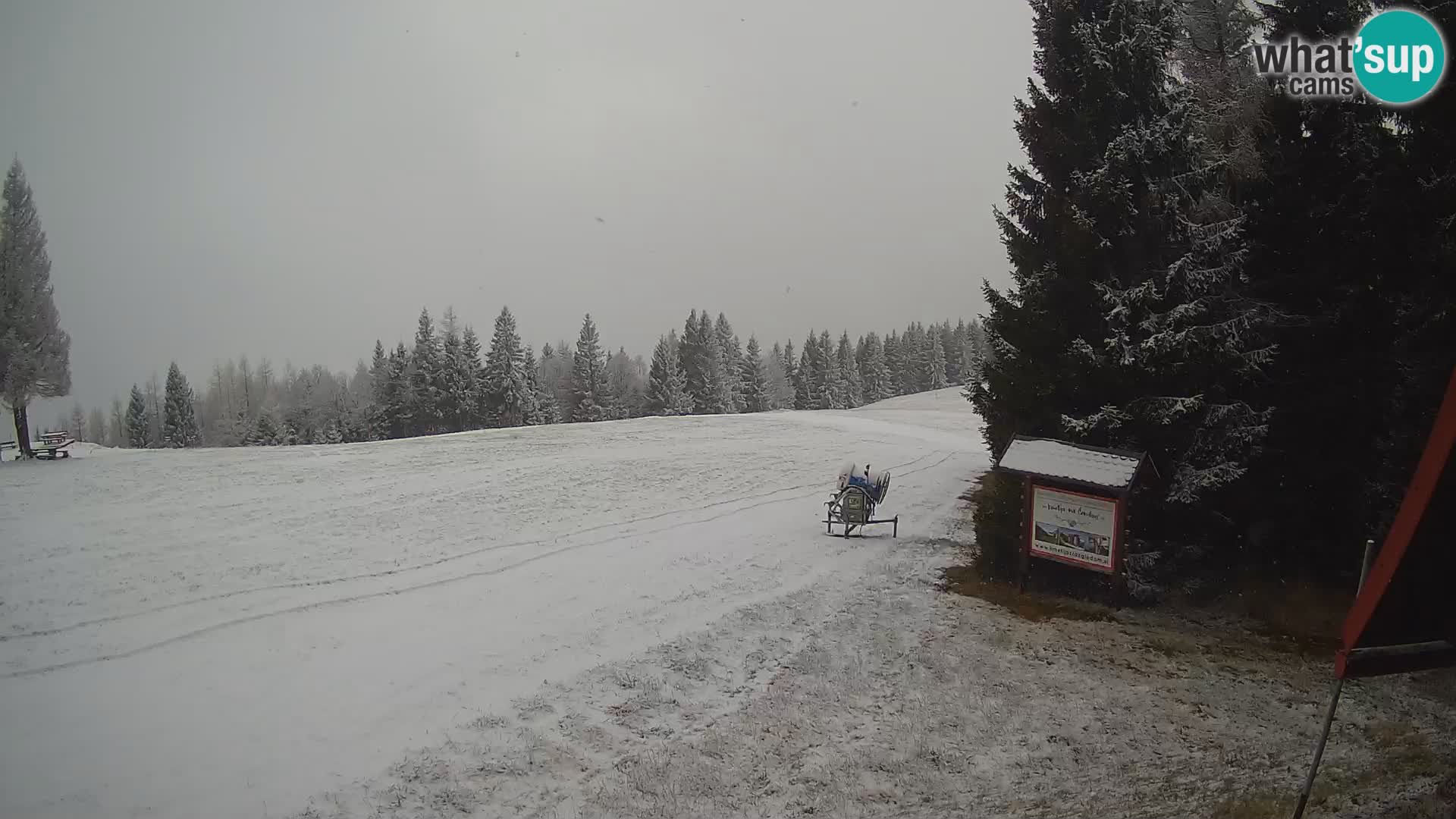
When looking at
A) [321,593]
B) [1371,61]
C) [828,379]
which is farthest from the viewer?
[828,379]

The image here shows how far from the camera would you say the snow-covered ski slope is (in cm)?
771

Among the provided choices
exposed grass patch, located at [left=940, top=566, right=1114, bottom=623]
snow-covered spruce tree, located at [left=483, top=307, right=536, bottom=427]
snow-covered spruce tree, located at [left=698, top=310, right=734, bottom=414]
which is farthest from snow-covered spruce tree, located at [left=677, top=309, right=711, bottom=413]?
exposed grass patch, located at [left=940, top=566, right=1114, bottom=623]

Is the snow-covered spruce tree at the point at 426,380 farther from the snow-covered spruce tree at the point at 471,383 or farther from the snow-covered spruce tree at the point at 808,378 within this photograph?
the snow-covered spruce tree at the point at 808,378

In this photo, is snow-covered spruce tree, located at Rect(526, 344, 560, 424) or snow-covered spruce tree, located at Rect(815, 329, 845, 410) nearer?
snow-covered spruce tree, located at Rect(526, 344, 560, 424)

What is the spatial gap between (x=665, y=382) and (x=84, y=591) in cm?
6250

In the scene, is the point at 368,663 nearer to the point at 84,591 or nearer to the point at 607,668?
the point at 607,668

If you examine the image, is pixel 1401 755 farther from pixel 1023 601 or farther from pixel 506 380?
pixel 506 380

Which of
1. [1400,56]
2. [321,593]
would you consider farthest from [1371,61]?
[321,593]

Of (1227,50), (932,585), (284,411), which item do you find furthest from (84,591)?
(284,411)

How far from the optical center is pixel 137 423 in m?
69.4

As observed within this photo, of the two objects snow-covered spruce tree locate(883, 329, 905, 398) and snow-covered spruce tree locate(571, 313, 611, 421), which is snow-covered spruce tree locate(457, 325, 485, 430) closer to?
snow-covered spruce tree locate(571, 313, 611, 421)

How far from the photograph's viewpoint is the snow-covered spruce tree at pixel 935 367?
113125 millimetres

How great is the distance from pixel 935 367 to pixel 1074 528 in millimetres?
105062

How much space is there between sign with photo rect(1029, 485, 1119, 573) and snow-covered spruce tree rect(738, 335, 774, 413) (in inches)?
Answer: 2915
